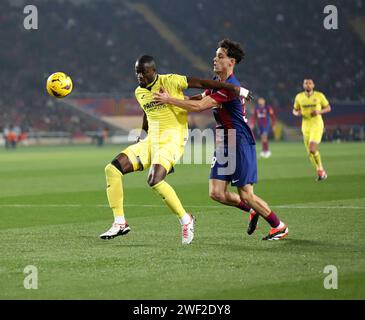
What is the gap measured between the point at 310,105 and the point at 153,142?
12.7 metres

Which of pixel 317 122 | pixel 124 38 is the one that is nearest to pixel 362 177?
pixel 317 122

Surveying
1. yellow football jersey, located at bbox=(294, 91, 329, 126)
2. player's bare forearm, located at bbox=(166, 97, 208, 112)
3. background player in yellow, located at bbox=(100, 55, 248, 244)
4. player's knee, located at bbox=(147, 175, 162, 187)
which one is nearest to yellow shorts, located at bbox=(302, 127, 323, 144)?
yellow football jersey, located at bbox=(294, 91, 329, 126)

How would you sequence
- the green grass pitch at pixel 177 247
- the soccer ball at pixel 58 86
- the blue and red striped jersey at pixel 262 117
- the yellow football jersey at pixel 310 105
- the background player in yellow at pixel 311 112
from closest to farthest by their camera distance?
the green grass pitch at pixel 177 247 → the soccer ball at pixel 58 86 → the background player in yellow at pixel 311 112 → the yellow football jersey at pixel 310 105 → the blue and red striped jersey at pixel 262 117

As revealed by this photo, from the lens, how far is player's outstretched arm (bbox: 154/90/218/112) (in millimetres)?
10672

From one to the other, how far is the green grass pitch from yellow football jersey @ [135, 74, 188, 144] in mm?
1286

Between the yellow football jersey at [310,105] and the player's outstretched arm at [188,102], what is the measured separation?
1267 cm

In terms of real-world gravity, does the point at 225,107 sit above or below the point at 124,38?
below

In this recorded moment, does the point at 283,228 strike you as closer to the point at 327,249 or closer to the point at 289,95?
the point at 327,249

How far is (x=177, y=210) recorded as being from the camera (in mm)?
11164

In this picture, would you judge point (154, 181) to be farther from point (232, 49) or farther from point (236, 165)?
point (232, 49)

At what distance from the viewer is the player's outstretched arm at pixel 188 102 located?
1067 cm

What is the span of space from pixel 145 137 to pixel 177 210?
4.35 feet

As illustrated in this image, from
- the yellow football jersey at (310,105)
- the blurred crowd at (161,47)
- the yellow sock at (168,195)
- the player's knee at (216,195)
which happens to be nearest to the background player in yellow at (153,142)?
the yellow sock at (168,195)

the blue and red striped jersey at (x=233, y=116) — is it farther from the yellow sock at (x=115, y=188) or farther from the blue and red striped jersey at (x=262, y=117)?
the blue and red striped jersey at (x=262, y=117)
